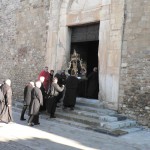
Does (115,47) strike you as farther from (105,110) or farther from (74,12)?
(74,12)

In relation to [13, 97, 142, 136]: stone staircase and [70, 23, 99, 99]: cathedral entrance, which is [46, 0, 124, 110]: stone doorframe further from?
[13, 97, 142, 136]: stone staircase

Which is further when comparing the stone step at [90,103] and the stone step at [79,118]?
the stone step at [90,103]

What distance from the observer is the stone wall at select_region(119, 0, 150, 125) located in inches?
343

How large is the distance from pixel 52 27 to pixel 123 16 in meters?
3.87

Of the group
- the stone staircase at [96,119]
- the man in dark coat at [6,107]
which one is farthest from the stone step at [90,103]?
the man in dark coat at [6,107]

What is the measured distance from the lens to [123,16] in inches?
373

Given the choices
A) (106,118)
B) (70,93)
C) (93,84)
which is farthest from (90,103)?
(106,118)

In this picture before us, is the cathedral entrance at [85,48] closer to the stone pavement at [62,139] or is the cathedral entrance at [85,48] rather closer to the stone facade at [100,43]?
the stone facade at [100,43]

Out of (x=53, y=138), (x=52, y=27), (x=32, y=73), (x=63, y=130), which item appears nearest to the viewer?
(x=53, y=138)

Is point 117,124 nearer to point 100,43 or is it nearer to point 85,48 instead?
point 100,43

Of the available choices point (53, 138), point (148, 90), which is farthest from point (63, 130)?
point (148, 90)

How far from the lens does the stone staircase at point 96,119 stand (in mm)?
8016

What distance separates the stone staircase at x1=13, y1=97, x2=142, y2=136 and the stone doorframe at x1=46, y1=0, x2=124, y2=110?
44 centimetres

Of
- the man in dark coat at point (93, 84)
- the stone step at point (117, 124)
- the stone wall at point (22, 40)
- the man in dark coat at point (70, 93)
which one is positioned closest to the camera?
the stone step at point (117, 124)
